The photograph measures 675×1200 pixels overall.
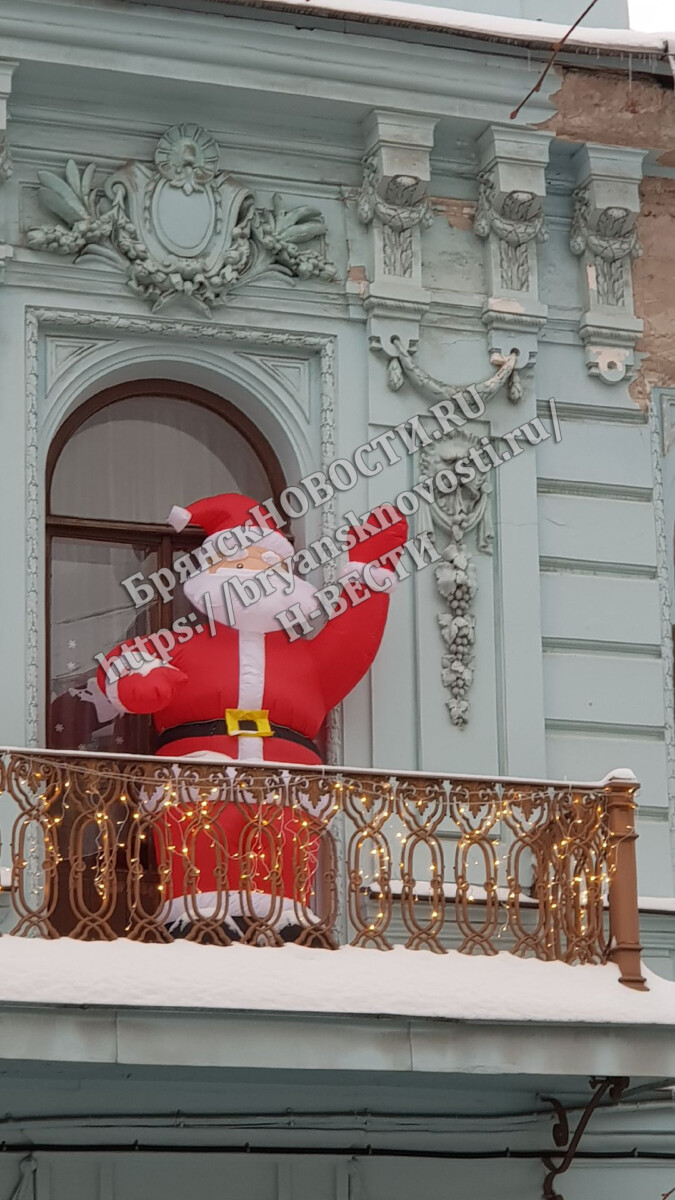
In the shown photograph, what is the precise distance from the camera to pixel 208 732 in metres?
10.3

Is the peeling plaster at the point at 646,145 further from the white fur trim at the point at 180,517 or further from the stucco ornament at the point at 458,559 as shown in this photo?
the white fur trim at the point at 180,517

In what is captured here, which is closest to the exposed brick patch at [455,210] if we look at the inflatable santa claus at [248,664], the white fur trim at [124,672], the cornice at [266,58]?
the cornice at [266,58]

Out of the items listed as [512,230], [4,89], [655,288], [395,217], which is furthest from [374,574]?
[4,89]

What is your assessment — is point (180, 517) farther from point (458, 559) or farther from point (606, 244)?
point (606, 244)

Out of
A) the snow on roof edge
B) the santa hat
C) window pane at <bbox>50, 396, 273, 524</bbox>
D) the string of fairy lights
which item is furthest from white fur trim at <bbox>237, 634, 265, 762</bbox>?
the snow on roof edge

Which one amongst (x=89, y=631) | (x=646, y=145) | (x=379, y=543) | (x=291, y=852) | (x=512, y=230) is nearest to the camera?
(x=291, y=852)

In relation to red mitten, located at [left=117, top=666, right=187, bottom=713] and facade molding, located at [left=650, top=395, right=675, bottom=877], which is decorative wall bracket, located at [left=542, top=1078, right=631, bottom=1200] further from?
red mitten, located at [left=117, top=666, right=187, bottom=713]

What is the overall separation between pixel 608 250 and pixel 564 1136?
4367 millimetres

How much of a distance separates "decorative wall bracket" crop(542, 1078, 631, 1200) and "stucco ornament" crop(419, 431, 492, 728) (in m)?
1.83

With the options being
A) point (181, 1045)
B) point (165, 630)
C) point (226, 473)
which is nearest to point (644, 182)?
point (226, 473)

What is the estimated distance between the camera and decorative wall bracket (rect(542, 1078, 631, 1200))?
1006 cm

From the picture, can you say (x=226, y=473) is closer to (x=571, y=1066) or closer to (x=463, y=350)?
(x=463, y=350)

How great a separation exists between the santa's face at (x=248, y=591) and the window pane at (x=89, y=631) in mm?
583

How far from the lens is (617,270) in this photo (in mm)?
11930
